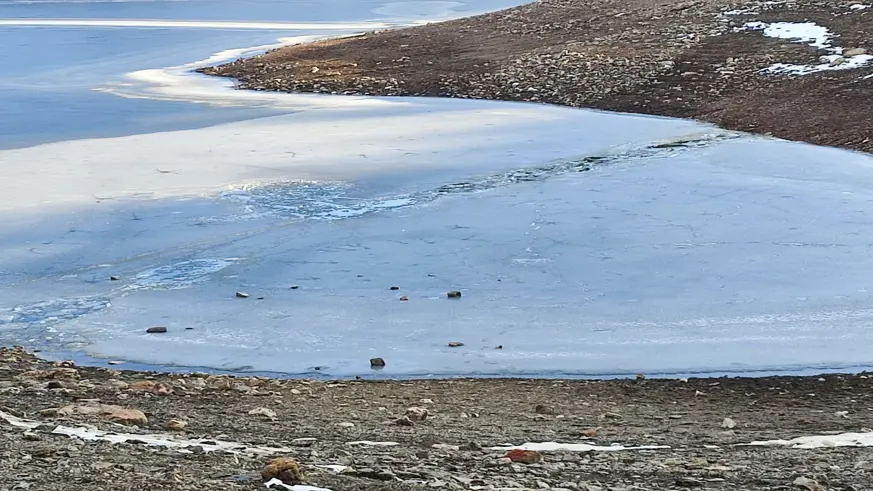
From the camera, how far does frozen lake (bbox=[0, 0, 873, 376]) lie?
27.4 ft

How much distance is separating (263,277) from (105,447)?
514 cm

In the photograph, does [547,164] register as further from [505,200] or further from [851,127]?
[851,127]

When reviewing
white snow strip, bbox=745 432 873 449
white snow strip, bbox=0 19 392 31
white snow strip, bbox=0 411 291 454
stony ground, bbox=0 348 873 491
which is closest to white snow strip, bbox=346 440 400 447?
stony ground, bbox=0 348 873 491

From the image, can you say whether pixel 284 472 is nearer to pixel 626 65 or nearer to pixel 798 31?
pixel 626 65

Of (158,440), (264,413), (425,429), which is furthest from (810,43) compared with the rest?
(158,440)

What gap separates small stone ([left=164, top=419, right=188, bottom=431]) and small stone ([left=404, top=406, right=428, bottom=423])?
4.23 ft

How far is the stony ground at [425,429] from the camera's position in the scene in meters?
4.55

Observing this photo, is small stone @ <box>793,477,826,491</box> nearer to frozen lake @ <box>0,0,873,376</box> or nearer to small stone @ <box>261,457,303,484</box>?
small stone @ <box>261,457,303,484</box>

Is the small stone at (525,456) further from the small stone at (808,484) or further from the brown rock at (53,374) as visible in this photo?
the brown rock at (53,374)

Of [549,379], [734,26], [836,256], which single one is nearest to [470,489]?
[549,379]

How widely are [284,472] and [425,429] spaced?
5.57 ft

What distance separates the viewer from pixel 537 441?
563cm

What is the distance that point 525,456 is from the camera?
5035 mm

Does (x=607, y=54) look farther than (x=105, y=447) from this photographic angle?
Yes
